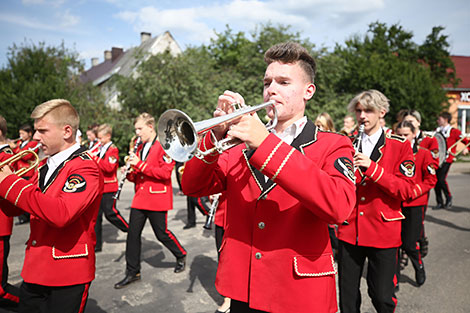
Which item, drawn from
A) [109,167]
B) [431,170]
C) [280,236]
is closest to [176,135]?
[280,236]

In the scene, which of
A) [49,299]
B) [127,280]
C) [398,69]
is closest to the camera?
[49,299]

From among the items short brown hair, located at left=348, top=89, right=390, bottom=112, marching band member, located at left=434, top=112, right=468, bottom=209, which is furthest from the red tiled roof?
short brown hair, located at left=348, top=89, right=390, bottom=112

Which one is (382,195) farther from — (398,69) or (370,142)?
(398,69)

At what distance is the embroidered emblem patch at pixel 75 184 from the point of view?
2.65 meters

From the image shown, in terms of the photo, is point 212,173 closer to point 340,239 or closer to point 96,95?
point 340,239

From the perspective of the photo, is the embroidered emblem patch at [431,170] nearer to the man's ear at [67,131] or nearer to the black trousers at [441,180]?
the man's ear at [67,131]

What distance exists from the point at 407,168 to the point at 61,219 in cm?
314

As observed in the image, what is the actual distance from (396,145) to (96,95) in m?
22.6

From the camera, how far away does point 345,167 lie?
182 cm

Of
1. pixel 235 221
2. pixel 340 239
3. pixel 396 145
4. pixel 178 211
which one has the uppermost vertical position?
pixel 396 145

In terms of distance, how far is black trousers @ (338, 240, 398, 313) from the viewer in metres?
3.16

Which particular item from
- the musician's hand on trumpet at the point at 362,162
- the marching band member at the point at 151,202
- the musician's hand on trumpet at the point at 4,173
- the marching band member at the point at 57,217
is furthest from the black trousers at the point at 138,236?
the musician's hand on trumpet at the point at 362,162

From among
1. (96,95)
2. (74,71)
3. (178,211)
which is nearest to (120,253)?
(178,211)

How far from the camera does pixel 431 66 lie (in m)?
27.4
